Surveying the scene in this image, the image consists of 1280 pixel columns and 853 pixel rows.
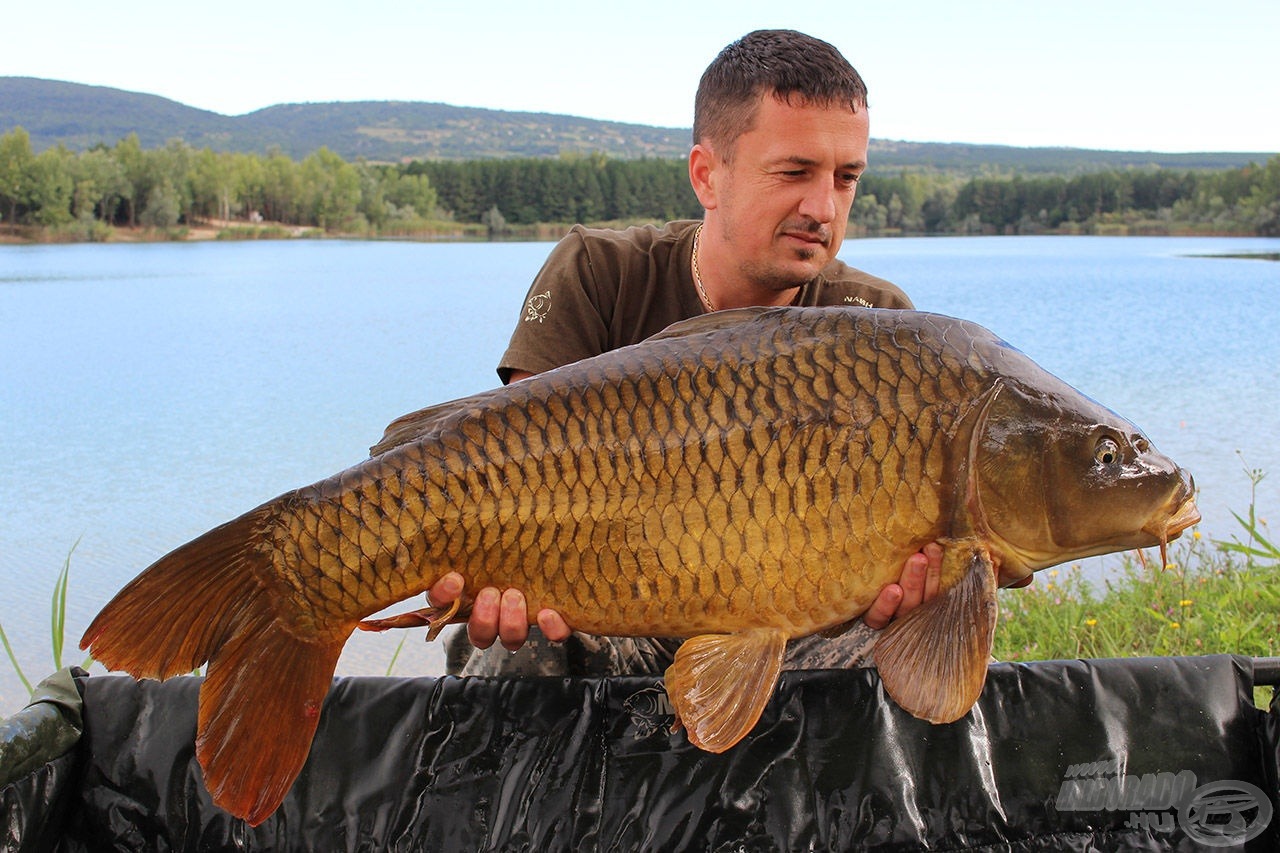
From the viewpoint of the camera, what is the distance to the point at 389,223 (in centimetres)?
3981

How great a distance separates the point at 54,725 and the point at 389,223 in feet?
131

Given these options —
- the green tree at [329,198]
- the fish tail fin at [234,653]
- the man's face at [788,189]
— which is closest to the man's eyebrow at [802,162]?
the man's face at [788,189]

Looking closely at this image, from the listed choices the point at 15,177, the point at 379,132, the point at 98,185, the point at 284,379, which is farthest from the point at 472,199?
the point at 379,132

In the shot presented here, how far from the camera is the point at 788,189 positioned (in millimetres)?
1837

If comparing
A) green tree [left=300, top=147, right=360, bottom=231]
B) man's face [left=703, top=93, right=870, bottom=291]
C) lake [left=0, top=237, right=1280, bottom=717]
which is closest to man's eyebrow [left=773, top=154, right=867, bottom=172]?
man's face [left=703, top=93, right=870, bottom=291]

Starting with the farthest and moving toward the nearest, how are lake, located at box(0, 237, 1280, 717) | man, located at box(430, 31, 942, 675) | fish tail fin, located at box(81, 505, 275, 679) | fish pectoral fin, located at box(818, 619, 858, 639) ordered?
lake, located at box(0, 237, 1280, 717)
man, located at box(430, 31, 942, 675)
fish pectoral fin, located at box(818, 619, 858, 639)
fish tail fin, located at box(81, 505, 275, 679)

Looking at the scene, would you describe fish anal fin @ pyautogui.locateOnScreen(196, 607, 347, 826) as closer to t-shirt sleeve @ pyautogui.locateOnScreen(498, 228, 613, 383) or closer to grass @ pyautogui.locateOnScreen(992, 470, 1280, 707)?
t-shirt sleeve @ pyautogui.locateOnScreen(498, 228, 613, 383)

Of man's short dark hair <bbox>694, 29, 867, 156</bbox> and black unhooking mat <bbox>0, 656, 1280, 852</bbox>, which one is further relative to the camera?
man's short dark hair <bbox>694, 29, 867, 156</bbox>

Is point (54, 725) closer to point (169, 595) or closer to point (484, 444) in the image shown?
point (169, 595)

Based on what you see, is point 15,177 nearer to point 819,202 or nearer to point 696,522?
point 819,202

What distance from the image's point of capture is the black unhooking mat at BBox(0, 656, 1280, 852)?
1517mm

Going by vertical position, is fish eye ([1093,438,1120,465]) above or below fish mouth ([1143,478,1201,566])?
above

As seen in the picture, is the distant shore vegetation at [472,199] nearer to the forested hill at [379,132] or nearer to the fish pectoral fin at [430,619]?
the forested hill at [379,132]

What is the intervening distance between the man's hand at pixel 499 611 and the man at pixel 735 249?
0.42 m
